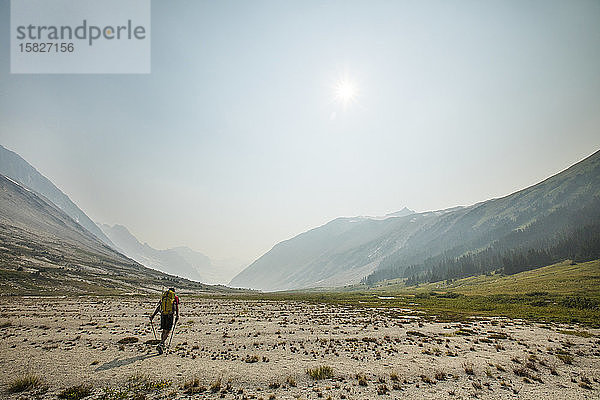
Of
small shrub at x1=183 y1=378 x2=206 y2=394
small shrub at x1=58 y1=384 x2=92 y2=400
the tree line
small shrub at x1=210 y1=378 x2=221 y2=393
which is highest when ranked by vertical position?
small shrub at x1=58 y1=384 x2=92 y2=400

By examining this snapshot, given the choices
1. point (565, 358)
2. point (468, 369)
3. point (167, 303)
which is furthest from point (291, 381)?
point (565, 358)

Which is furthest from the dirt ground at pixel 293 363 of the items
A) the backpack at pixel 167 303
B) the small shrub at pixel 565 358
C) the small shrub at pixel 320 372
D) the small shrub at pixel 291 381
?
the backpack at pixel 167 303

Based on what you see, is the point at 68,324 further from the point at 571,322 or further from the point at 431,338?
the point at 571,322

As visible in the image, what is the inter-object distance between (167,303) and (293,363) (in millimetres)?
9677

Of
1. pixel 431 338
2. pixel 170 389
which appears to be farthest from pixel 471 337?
pixel 170 389

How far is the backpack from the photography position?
19531 millimetres

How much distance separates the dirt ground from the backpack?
2.77m

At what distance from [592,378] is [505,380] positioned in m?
5.80

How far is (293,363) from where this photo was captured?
18.1 metres

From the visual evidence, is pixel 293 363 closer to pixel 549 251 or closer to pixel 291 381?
pixel 291 381

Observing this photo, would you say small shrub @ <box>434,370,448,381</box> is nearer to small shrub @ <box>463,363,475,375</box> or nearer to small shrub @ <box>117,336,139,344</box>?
small shrub @ <box>463,363,475,375</box>

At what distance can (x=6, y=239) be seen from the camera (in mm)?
156500

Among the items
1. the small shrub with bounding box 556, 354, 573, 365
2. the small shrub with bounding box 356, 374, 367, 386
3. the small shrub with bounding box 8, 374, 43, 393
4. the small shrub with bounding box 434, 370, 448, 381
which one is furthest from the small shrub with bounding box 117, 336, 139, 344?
the small shrub with bounding box 556, 354, 573, 365

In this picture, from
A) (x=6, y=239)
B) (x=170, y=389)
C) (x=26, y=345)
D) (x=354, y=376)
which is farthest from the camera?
(x=6, y=239)
